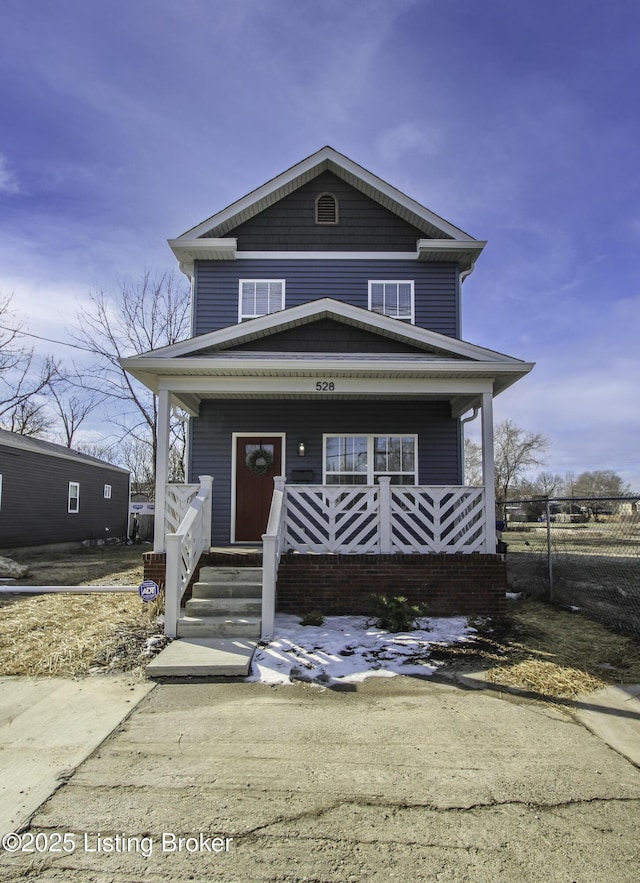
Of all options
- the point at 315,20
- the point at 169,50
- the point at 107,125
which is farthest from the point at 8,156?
the point at 315,20

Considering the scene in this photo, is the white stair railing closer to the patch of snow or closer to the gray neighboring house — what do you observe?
the patch of snow

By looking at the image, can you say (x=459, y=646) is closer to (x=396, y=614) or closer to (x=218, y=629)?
(x=396, y=614)

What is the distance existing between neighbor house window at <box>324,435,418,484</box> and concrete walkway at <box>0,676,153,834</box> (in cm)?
631

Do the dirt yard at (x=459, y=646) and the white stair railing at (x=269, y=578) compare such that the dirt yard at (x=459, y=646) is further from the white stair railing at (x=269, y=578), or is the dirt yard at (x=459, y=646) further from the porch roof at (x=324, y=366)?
the porch roof at (x=324, y=366)

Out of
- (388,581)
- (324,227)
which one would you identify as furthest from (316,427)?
(324,227)

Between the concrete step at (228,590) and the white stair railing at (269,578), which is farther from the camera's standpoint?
the concrete step at (228,590)

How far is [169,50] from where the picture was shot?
29.3 feet

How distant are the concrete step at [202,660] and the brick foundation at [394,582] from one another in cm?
165

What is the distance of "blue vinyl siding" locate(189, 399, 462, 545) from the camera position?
10.6 meters

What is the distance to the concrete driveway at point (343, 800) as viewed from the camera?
243cm

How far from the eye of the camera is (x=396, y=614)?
667cm

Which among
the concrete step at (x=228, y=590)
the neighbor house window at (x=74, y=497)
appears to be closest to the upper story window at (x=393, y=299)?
the concrete step at (x=228, y=590)

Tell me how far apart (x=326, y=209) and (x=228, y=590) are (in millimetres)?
8855

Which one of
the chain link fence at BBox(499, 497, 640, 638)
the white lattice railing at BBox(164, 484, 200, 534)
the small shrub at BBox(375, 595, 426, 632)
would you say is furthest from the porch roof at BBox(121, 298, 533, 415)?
the small shrub at BBox(375, 595, 426, 632)
